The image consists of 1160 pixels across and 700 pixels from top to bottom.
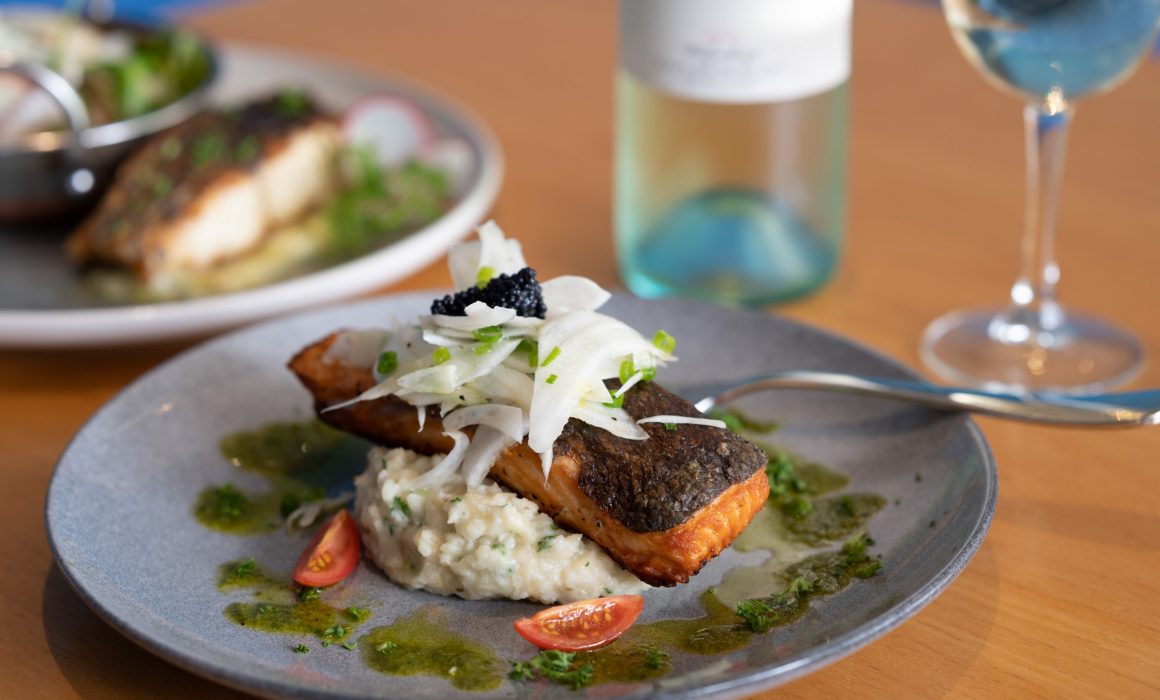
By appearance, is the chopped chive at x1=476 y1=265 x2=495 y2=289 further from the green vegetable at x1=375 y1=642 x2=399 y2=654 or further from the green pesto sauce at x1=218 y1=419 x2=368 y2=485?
the green vegetable at x1=375 y1=642 x2=399 y2=654

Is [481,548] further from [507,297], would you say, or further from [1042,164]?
[1042,164]

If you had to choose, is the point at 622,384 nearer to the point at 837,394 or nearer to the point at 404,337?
the point at 404,337

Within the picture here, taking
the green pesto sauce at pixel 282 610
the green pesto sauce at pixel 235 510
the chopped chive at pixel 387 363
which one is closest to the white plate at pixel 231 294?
the green pesto sauce at pixel 235 510

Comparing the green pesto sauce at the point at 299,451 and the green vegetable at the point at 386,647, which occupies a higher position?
the green vegetable at the point at 386,647

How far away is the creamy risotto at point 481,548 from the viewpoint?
156 cm

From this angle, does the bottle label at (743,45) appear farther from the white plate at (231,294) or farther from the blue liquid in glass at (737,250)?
the white plate at (231,294)

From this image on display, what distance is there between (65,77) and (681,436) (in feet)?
6.99

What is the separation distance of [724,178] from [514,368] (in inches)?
38.5

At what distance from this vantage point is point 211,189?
2783mm

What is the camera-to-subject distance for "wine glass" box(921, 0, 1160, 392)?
202cm

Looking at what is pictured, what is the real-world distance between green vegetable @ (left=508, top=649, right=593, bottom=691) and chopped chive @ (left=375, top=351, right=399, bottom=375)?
0.48 m

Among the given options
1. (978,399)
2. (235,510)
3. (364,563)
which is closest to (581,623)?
(364,563)

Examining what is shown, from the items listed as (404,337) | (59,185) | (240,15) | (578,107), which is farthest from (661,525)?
(240,15)

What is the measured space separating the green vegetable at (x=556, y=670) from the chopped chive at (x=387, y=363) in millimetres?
476
